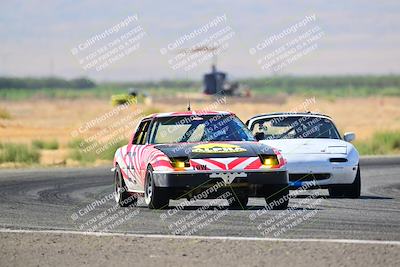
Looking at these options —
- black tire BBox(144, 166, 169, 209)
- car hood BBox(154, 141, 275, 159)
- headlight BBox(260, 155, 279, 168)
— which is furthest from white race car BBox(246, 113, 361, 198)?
black tire BBox(144, 166, 169, 209)

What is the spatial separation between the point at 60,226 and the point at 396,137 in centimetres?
2691

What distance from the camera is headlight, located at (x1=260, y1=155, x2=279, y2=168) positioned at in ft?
52.0

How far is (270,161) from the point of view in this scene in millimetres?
15891

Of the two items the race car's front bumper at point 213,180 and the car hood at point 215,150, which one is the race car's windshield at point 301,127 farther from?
the race car's front bumper at point 213,180

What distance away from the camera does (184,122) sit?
17.1m


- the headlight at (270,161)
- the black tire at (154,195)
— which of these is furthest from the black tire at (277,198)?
the black tire at (154,195)

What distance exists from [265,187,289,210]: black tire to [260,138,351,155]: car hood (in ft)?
8.66

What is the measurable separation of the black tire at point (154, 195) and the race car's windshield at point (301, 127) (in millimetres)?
3871

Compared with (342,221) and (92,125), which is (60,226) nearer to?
(342,221)

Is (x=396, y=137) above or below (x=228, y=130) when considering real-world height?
below

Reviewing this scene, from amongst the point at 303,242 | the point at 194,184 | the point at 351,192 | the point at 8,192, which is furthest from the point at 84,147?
the point at 303,242

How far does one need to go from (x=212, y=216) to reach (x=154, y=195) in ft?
3.78

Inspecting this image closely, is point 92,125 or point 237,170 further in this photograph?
point 92,125

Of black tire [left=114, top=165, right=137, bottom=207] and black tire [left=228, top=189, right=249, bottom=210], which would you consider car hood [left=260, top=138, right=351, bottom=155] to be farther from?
black tire [left=114, top=165, right=137, bottom=207]
